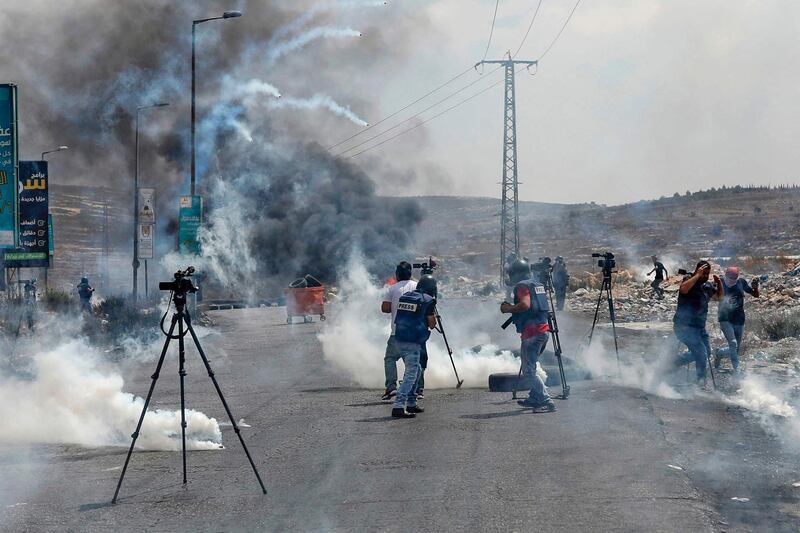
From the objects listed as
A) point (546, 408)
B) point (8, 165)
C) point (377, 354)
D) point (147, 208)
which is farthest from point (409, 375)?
point (147, 208)

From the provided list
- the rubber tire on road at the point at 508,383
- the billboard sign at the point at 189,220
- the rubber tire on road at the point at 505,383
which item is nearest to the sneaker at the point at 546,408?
the rubber tire on road at the point at 508,383

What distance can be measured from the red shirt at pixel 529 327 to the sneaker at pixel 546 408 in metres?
0.79

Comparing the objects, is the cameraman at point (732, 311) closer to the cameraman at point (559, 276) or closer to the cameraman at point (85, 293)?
the cameraman at point (559, 276)

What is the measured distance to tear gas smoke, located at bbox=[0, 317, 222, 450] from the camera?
10023 mm

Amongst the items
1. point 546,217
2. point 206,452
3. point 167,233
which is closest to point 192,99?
point 167,233

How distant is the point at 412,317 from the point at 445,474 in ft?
12.4

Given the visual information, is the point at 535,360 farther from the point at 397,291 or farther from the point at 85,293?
the point at 85,293

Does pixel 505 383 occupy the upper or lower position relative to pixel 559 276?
lower

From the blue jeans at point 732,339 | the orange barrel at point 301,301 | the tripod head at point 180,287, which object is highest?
the tripod head at point 180,287

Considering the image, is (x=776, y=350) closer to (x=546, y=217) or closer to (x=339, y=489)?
(x=339, y=489)

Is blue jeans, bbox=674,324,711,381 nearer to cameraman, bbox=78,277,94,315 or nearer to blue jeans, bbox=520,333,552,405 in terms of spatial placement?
blue jeans, bbox=520,333,552,405

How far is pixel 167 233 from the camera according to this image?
54344 millimetres

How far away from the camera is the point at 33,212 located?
88.4 ft

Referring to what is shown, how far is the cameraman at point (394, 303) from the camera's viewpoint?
12664mm
